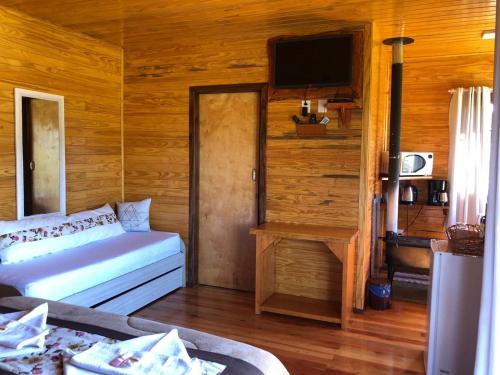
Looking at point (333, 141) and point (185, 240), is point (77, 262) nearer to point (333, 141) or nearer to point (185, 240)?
point (185, 240)

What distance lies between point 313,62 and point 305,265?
1.74 metres

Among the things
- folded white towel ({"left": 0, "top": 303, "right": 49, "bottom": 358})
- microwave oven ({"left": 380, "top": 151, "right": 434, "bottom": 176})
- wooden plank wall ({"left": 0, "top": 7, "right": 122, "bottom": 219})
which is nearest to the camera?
folded white towel ({"left": 0, "top": 303, "right": 49, "bottom": 358})

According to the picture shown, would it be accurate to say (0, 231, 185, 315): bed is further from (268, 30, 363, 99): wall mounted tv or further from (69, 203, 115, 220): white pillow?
(268, 30, 363, 99): wall mounted tv

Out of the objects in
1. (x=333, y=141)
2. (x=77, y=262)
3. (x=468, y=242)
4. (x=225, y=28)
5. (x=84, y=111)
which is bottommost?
(x=77, y=262)

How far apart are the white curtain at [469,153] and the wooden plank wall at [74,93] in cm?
363

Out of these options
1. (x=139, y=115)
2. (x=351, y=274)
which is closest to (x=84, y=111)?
(x=139, y=115)

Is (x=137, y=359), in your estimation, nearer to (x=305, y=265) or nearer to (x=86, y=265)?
Result: (x=86, y=265)

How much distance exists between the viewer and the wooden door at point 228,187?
13.6ft

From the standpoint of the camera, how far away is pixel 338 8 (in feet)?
10.7

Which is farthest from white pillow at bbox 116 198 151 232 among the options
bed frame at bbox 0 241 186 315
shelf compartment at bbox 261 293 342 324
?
shelf compartment at bbox 261 293 342 324

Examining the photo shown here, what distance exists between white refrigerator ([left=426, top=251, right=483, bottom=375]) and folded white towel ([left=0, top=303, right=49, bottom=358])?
6.59 ft

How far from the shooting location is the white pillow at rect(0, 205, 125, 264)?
125 inches

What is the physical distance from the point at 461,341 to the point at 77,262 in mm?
2578

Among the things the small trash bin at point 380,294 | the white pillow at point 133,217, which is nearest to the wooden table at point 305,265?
the small trash bin at point 380,294
